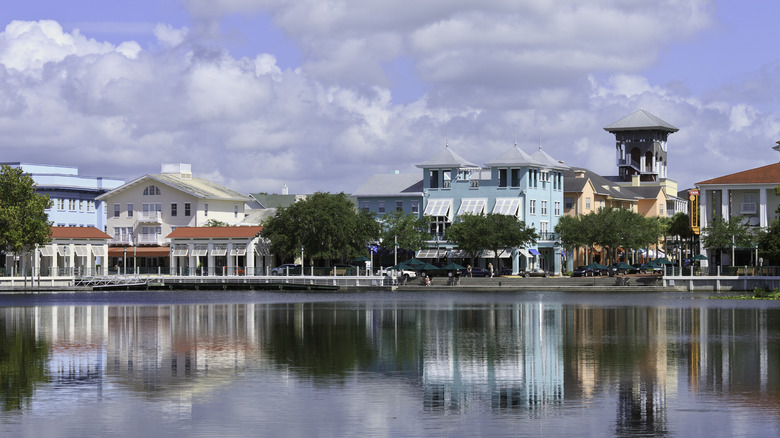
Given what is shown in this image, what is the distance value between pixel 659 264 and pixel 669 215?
7385 centimetres

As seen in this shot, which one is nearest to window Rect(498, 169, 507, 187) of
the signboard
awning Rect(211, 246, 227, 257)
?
the signboard

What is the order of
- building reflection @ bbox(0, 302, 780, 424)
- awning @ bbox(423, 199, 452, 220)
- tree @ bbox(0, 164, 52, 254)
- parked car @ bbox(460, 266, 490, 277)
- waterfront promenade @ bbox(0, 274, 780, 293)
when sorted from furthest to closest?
1. awning @ bbox(423, 199, 452, 220)
2. parked car @ bbox(460, 266, 490, 277)
3. tree @ bbox(0, 164, 52, 254)
4. waterfront promenade @ bbox(0, 274, 780, 293)
5. building reflection @ bbox(0, 302, 780, 424)

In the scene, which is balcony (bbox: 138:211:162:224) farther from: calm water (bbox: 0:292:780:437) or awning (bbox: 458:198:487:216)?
calm water (bbox: 0:292:780:437)

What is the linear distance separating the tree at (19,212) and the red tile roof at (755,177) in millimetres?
61860

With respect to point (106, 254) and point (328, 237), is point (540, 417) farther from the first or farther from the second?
point (106, 254)

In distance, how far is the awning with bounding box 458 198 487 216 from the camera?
123 meters

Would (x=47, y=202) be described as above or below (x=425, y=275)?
above

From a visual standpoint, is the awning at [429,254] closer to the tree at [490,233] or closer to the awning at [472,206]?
the tree at [490,233]

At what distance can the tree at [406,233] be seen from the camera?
387 feet

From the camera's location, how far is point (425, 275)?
108 meters

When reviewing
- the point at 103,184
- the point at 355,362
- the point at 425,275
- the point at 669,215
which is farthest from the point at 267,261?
the point at 355,362

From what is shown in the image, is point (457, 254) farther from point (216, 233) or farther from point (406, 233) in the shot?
point (216, 233)

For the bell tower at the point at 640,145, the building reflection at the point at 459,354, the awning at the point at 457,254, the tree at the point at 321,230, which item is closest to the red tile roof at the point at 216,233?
the tree at the point at 321,230

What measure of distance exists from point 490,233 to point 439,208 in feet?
38.4
